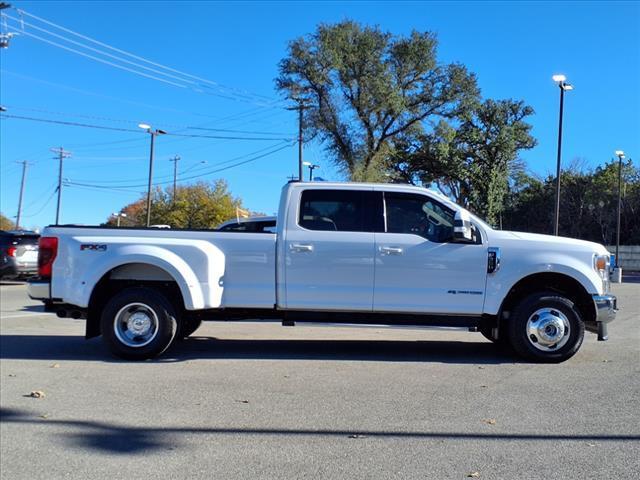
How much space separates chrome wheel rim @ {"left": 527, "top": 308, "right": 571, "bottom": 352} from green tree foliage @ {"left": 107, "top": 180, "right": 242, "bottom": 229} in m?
44.3

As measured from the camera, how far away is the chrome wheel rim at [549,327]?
705 centimetres

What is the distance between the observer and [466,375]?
A: 6551mm

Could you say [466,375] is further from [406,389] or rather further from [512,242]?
[512,242]

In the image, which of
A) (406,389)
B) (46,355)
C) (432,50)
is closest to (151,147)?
(432,50)

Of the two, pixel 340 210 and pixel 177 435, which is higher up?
pixel 340 210

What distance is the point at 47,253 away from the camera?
23.4ft

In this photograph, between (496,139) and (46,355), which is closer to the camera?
(46,355)

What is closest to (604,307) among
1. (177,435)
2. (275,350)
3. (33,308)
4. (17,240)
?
(275,350)

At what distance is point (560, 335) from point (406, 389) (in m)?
2.31

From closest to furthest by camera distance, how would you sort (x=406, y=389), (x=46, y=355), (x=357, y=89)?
(x=406, y=389) < (x=46, y=355) < (x=357, y=89)

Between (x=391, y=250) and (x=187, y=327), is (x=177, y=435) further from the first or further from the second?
(x=187, y=327)

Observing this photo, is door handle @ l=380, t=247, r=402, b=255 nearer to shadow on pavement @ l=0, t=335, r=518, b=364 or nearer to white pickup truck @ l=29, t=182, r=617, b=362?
white pickup truck @ l=29, t=182, r=617, b=362

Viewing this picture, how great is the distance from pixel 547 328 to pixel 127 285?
5080mm

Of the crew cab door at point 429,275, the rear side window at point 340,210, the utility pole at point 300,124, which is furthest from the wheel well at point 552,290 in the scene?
the utility pole at point 300,124
